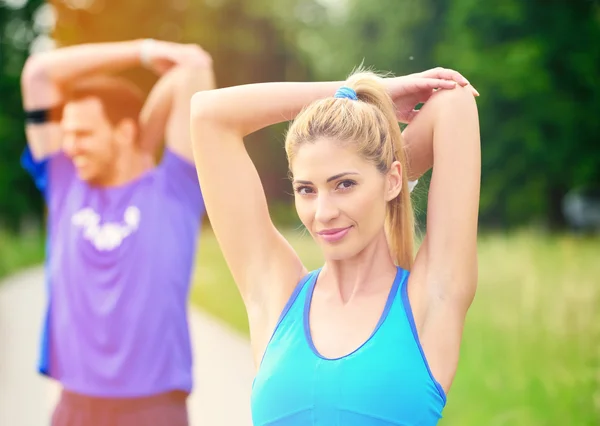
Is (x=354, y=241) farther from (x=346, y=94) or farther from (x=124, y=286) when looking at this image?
(x=124, y=286)

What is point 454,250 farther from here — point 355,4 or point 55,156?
point 355,4

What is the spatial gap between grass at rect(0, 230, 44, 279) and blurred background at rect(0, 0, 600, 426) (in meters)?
0.06

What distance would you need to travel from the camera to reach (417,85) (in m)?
2.25

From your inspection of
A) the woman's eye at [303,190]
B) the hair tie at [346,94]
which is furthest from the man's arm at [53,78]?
the woman's eye at [303,190]

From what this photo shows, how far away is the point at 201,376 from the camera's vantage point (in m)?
7.25

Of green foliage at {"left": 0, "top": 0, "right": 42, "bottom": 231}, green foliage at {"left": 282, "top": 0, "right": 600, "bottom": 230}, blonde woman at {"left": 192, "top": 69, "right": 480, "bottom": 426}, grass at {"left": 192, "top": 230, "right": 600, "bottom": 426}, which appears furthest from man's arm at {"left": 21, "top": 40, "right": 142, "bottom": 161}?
green foliage at {"left": 0, "top": 0, "right": 42, "bottom": 231}

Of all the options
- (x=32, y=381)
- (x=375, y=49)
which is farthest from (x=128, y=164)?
(x=375, y=49)

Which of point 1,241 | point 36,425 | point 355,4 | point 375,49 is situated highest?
point 355,4

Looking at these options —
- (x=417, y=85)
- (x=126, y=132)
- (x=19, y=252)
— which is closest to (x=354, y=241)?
(x=417, y=85)

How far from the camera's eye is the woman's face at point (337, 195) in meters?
2.04

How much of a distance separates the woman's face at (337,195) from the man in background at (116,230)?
153 centimetres

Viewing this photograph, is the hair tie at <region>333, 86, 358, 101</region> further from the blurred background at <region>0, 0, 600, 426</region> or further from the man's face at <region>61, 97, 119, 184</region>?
the blurred background at <region>0, 0, 600, 426</region>

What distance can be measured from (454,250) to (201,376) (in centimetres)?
541

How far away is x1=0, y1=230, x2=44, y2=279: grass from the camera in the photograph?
15642 mm
